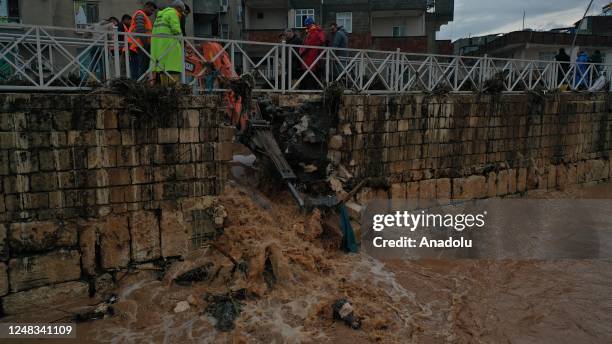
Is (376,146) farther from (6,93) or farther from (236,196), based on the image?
(6,93)

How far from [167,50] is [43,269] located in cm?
362

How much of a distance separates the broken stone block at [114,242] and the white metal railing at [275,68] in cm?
199

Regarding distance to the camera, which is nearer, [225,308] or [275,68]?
[225,308]

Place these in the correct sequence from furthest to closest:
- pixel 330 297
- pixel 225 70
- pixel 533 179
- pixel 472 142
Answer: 1. pixel 533 179
2. pixel 472 142
3. pixel 225 70
4. pixel 330 297

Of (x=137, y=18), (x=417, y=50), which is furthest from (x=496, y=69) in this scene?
(x=417, y=50)

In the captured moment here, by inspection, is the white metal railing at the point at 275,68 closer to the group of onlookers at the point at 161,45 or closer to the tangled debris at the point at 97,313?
the group of onlookers at the point at 161,45

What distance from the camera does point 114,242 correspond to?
6605 millimetres

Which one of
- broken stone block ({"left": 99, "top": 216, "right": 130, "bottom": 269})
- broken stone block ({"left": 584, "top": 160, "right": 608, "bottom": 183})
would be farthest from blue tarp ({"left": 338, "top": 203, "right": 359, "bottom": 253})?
broken stone block ({"left": 584, "top": 160, "right": 608, "bottom": 183})

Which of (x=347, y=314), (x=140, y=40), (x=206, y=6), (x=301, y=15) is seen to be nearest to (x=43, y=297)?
(x=347, y=314)

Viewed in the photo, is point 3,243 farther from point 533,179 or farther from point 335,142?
point 533,179

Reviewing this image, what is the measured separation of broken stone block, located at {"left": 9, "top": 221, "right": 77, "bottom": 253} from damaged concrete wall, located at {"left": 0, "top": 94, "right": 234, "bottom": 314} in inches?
0.5

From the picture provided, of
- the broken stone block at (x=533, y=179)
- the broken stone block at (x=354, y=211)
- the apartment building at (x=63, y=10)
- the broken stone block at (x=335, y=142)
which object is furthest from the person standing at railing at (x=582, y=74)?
the apartment building at (x=63, y=10)

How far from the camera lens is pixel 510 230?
34.8ft

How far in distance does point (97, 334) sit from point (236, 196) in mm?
2877
